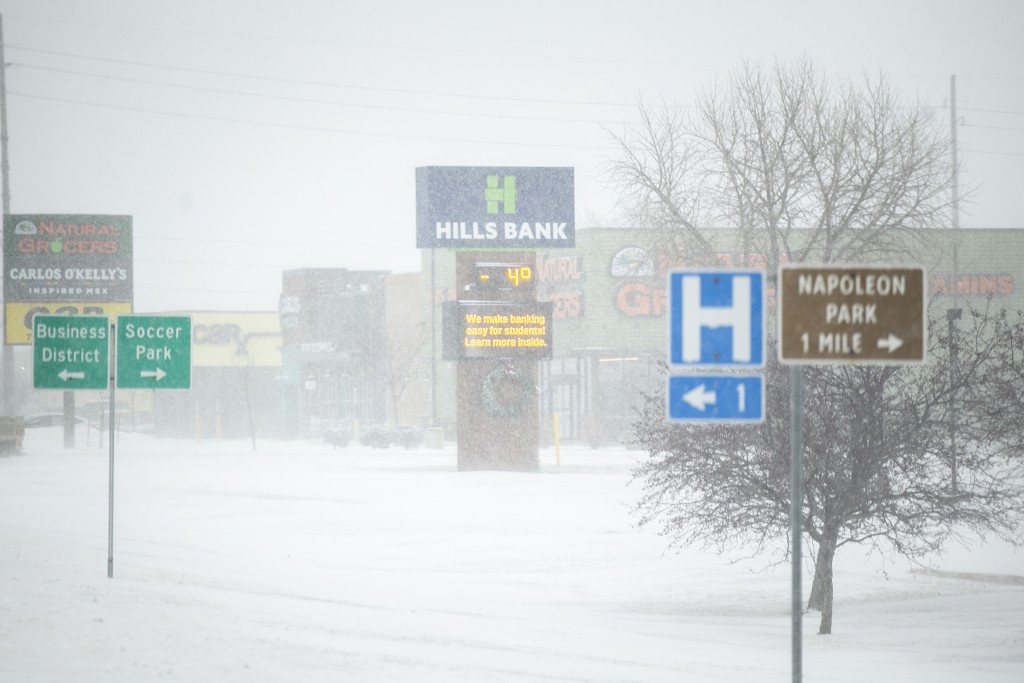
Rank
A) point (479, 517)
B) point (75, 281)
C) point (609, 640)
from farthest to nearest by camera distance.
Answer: point (75, 281), point (479, 517), point (609, 640)

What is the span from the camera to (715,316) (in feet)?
27.4

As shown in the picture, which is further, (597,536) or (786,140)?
(786,140)

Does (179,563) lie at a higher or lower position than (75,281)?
lower

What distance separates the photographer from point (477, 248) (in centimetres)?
3775

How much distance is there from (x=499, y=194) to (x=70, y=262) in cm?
1551

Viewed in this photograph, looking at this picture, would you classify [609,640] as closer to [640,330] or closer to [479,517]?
[479,517]

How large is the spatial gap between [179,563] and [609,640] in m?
7.08

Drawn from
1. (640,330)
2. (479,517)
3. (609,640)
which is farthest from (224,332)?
(609,640)

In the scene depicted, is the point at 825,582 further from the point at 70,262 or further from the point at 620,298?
the point at 620,298

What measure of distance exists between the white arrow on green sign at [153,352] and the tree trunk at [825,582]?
761 cm

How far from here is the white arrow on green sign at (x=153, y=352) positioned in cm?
1458

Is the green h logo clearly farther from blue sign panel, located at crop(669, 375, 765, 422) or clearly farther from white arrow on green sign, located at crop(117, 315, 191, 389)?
blue sign panel, located at crop(669, 375, 765, 422)

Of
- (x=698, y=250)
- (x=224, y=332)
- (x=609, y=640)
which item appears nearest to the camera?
(x=609, y=640)

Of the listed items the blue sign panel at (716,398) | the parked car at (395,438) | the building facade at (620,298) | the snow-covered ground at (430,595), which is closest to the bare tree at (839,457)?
the snow-covered ground at (430,595)
